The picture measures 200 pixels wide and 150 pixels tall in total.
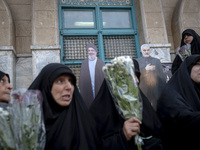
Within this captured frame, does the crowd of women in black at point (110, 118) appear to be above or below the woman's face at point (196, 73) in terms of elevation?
below

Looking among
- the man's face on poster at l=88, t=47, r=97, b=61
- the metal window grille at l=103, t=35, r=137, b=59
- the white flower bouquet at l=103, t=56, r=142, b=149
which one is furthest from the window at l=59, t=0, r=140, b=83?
the white flower bouquet at l=103, t=56, r=142, b=149

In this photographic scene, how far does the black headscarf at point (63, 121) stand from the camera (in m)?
1.81

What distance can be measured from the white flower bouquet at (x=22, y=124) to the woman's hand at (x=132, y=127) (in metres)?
0.71

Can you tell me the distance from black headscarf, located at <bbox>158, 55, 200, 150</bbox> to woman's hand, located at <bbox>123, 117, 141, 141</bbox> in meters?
0.59

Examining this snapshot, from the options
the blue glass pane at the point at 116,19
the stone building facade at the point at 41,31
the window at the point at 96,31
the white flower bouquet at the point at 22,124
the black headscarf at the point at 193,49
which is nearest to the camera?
the white flower bouquet at the point at 22,124

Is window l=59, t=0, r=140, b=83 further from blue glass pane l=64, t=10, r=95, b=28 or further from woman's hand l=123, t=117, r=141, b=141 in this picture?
woman's hand l=123, t=117, r=141, b=141

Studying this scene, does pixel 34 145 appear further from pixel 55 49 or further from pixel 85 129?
pixel 55 49

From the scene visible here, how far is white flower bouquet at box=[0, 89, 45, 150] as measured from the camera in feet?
4.52

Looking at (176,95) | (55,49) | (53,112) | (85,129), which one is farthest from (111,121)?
(55,49)

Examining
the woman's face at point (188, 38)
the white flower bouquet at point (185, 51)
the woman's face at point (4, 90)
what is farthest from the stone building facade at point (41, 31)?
the woman's face at point (4, 90)

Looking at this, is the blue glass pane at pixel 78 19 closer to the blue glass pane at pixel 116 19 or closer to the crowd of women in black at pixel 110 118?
the blue glass pane at pixel 116 19

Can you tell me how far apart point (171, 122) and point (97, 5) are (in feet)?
17.0

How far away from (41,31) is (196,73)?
13.7 ft

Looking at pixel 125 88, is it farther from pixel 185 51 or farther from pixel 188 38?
pixel 188 38
